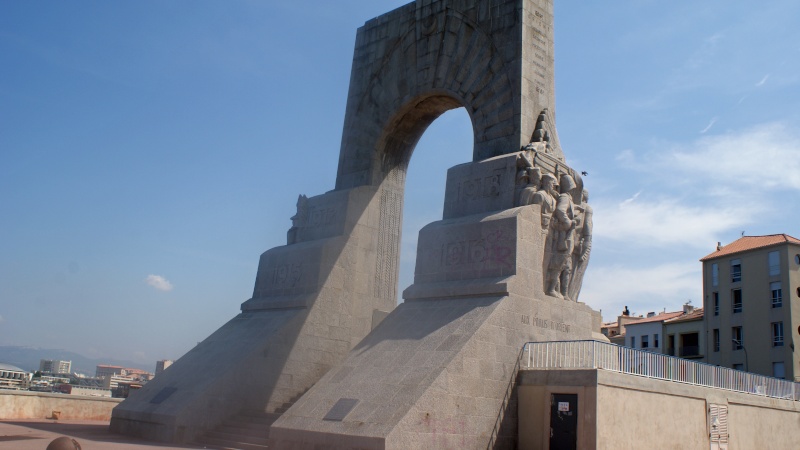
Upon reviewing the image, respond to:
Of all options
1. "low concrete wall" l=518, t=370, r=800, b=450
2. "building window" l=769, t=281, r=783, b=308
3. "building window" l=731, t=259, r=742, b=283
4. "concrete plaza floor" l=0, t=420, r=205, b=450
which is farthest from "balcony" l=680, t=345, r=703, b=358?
"concrete plaza floor" l=0, t=420, r=205, b=450

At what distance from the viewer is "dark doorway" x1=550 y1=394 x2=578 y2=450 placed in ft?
33.9

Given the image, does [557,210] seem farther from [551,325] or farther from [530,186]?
[551,325]

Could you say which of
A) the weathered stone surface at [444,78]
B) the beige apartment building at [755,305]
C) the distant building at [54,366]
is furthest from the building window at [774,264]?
the distant building at [54,366]

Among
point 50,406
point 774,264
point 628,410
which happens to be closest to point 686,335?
point 774,264

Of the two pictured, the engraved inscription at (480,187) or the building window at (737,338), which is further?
the building window at (737,338)

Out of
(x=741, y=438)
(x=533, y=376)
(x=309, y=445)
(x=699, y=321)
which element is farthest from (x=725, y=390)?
(x=699, y=321)

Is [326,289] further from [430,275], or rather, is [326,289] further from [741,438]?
[741,438]

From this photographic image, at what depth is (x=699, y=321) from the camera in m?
38.0

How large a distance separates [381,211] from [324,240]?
5.46 feet

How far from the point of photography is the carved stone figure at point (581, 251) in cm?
1387

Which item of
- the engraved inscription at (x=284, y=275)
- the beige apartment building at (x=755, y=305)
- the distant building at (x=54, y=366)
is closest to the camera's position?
the engraved inscription at (x=284, y=275)

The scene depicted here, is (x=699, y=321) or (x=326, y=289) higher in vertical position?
(x=699, y=321)

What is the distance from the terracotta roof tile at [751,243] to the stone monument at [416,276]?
22.5 m

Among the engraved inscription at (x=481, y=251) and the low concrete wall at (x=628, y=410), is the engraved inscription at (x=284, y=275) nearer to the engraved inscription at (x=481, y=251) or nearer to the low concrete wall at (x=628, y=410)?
the engraved inscription at (x=481, y=251)
